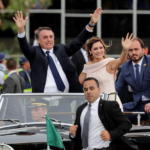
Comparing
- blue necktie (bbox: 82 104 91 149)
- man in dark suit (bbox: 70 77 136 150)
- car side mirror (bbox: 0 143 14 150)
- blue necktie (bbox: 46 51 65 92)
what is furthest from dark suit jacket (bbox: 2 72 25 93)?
car side mirror (bbox: 0 143 14 150)

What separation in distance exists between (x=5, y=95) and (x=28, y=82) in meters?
5.33

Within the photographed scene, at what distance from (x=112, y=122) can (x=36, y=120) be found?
126cm

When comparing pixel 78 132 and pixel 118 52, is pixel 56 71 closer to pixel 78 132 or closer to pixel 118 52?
pixel 78 132

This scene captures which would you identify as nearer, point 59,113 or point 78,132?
point 78,132

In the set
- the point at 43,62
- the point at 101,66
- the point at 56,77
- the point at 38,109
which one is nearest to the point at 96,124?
the point at 38,109

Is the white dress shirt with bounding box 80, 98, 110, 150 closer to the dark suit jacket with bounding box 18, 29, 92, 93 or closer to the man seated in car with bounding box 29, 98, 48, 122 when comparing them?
the man seated in car with bounding box 29, 98, 48, 122

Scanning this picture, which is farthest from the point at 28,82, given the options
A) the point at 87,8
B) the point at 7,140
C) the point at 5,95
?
the point at 87,8

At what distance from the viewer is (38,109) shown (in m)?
7.36

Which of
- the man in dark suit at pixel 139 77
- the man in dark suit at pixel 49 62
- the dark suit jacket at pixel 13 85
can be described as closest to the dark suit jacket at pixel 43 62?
the man in dark suit at pixel 49 62

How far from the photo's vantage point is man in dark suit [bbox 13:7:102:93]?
8.63 m

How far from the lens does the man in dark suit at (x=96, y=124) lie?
6324 mm

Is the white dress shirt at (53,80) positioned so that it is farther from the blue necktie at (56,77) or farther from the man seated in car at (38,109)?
the man seated in car at (38,109)

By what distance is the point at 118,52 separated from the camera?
805 inches

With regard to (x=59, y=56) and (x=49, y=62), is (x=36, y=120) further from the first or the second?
(x=59, y=56)
